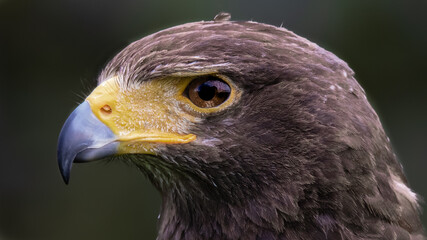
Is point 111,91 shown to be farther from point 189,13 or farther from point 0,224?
point 0,224

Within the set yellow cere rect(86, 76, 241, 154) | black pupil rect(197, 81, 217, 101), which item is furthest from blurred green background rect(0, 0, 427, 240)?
black pupil rect(197, 81, 217, 101)

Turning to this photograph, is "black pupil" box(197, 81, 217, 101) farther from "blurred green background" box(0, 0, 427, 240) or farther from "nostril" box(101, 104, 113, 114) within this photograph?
"blurred green background" box(0, 0, 427, 240)

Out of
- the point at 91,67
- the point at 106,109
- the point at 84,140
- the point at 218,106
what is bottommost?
the point at 91,67

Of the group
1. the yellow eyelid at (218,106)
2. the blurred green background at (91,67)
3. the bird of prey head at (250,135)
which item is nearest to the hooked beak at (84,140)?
the bird of prey head at (250,135)

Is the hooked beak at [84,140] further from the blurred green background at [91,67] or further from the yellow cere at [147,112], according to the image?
the blurred green background at [91,67]

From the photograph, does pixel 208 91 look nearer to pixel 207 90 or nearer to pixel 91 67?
pixel 207 90

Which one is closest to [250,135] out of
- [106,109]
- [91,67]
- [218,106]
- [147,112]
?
[218,106]
